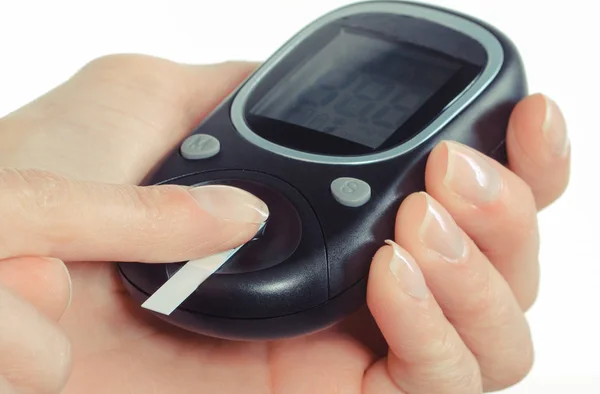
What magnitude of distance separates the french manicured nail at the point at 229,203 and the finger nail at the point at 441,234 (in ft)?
0.65

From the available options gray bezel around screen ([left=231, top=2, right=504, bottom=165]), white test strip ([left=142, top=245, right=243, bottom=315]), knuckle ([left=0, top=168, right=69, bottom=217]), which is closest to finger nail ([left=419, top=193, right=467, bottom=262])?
gray bezel around screen ([left=231, top=2, right=504, bottom=165])

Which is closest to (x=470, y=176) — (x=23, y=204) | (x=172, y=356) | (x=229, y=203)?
(x=229, y=203)

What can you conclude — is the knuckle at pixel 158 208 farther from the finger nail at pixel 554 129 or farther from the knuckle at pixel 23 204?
the finger nail at pixel 554 129

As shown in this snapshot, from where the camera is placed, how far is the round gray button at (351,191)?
3.49ft

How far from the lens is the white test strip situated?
3.08ft

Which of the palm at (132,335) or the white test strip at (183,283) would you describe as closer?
the white test strip at (183,283)

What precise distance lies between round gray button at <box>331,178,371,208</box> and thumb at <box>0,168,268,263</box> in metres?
0.11

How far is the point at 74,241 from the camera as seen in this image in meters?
0.88

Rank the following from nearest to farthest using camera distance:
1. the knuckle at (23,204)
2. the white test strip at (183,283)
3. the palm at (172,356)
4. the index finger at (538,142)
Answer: the knuckle at (23,204), the white test strip at (183,283), the palm at (172,356), the index finger at (538,142)

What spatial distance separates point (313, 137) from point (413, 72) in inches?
8.3

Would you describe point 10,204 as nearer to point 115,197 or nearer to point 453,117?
point 115,197

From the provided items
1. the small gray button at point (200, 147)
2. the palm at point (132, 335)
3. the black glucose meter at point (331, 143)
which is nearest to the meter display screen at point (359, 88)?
the black glucose meter at point (331, 143)

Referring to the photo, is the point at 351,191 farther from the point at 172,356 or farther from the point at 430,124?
the point at 172,356

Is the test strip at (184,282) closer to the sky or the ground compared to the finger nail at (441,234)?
closer to the sky
